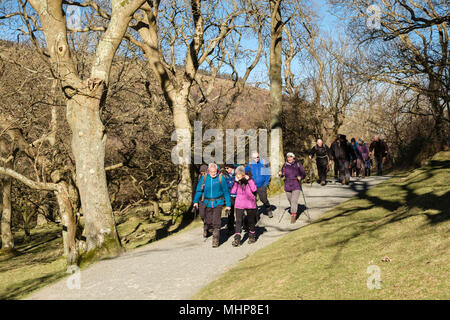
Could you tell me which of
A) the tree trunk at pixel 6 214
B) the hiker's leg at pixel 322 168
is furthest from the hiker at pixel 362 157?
the tree trunk at pixel 6 214

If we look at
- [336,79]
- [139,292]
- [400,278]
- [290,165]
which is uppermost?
[336,79]

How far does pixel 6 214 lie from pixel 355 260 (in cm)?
1765

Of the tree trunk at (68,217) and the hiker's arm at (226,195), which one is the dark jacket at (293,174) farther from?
the tree trunk at (68,217)

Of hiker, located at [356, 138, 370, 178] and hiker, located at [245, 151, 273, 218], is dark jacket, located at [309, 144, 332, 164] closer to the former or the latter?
hiker, located at [356, 138, 370, 178]

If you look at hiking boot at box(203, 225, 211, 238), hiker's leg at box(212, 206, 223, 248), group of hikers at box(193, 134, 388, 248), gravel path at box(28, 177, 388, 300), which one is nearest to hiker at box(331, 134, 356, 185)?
group of hikers at box(193, 134, 388, 248)

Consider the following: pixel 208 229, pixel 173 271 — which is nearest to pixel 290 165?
pixel 208 229

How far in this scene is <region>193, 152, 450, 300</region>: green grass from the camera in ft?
17.4

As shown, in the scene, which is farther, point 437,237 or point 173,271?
Answer: point 173,271

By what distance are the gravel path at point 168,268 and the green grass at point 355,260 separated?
1.59ft

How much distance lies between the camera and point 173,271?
7.99m

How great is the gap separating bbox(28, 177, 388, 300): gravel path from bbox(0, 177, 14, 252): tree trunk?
11210mm

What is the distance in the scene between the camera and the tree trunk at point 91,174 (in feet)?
32.9
